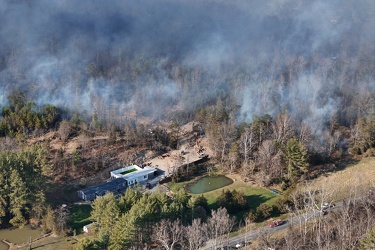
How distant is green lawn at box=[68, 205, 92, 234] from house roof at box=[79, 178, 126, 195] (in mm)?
1368

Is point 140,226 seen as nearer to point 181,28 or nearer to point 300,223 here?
point 300,223

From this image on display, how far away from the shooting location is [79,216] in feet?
115

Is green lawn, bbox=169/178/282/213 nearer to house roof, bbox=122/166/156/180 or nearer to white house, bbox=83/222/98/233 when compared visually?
house roof, bbox=122/166/156/180

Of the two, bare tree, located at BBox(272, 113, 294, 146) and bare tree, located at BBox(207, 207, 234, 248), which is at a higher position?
bare tree, located at BBox(272, 113, 294, 146)

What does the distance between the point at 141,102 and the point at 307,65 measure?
21.4 m

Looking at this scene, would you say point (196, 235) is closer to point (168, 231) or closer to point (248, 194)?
point (168, 231)

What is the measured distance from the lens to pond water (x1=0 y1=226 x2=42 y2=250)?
32681 mm

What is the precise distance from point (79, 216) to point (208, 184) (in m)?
10.3

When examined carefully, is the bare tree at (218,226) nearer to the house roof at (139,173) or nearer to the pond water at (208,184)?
the pond water at (208,184)

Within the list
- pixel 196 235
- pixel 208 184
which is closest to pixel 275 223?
pixel 196 235

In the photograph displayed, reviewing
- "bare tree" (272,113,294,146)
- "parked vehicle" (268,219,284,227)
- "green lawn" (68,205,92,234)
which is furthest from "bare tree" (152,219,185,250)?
"bare tree" (272,113,294,146)

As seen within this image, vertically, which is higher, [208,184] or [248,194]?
[208,184]

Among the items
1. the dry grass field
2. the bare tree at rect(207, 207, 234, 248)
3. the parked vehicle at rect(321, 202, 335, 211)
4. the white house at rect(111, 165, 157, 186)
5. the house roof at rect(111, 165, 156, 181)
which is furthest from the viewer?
the house roof at rect(111, 165, 156, 181)

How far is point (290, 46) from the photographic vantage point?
6925 cm
